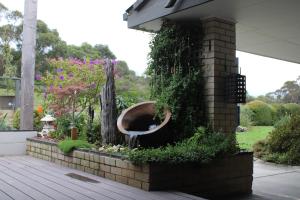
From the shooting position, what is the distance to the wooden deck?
11.7 ft

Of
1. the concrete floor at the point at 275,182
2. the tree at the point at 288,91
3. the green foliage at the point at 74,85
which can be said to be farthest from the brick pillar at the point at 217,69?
the tree at the point at 288,91

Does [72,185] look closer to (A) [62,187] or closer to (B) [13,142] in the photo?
(A) [62,187]

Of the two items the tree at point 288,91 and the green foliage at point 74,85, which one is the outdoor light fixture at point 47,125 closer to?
the green foliage at point 74,85

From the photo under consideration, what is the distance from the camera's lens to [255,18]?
488cm

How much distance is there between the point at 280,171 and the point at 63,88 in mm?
4553

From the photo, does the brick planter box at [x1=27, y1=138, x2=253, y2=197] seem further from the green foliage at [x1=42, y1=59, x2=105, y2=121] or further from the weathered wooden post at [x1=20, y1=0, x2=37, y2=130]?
the weathered wooden post at [x1=20, y1=0, x2=37, y2=130]

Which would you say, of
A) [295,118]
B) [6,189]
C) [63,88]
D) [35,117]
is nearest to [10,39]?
[35,117]

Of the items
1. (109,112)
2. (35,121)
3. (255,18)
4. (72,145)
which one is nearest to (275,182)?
(255,18)

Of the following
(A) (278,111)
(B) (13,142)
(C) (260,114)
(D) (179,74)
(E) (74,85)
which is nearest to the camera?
(D) (179,74)

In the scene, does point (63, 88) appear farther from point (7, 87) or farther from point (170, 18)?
point (170, 18)

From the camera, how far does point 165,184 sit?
13.0ft

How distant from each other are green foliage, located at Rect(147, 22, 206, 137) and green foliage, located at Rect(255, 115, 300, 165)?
144 inches

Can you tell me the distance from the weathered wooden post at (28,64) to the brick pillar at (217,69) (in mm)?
4164

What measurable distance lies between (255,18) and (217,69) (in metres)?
0.85
